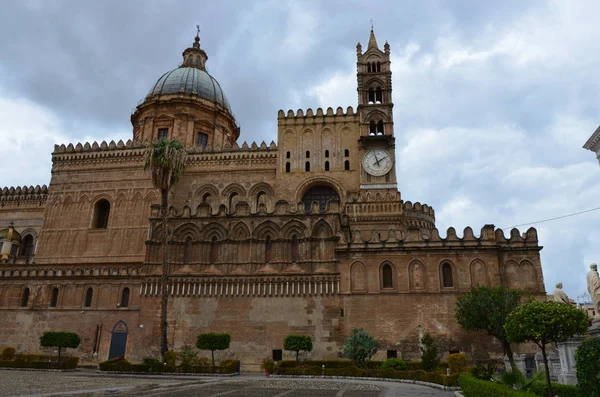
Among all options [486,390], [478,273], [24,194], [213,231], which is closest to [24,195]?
[24,194]

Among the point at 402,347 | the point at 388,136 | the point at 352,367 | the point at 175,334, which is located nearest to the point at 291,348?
the point at 352,367

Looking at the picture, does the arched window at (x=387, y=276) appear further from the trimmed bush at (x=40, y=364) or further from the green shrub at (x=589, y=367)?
the green shrub at (x=589, y=367)

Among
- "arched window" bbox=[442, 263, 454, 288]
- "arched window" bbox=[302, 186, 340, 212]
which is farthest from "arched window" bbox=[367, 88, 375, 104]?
"arched window" bbox=[442, 263, 454, 288]

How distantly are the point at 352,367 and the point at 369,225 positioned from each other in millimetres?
13672

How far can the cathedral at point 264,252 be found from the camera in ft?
98.6

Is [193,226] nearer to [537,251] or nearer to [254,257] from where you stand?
[254,257]

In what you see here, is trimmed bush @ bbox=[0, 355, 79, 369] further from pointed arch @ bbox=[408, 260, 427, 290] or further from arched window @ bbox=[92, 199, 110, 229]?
pointed arch @ bbox=[408, 260, 427, 290]

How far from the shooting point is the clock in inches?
1543

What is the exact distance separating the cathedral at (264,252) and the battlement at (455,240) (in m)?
0.09

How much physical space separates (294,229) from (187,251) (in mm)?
8109

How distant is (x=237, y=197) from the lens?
137 feet

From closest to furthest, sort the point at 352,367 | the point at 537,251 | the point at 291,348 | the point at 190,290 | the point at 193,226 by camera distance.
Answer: the point at 352,367, the point at 291,348, the point at 537,251, the point at 190,290, the point at 193,226

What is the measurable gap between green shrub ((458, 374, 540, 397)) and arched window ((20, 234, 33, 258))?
45105 millimetres

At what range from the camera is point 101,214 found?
147 feet
